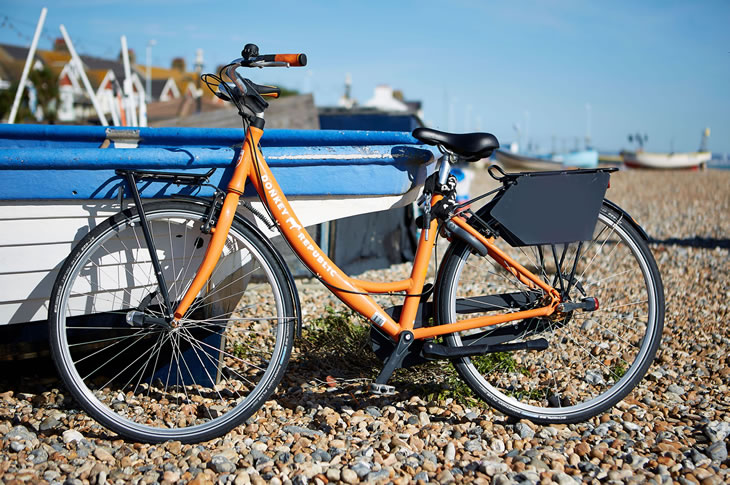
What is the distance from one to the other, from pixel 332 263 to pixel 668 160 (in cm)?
4637

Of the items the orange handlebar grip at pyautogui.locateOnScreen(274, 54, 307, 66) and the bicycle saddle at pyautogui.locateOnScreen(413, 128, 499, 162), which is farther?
the bicycle saddle at pyautogui.locateOnScreen(413, 128, 499, 162)

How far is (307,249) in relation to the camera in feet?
9.24

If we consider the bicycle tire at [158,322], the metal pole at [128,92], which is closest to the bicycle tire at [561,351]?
the bicycle tire at [158,322]

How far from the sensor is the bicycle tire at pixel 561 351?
9.38 feet

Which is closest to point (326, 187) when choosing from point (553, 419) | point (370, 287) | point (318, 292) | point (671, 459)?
point (370, 287)

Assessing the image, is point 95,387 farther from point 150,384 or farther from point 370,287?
point 370,287

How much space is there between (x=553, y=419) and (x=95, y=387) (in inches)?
92.2

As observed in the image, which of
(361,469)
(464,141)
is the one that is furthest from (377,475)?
(464,141)

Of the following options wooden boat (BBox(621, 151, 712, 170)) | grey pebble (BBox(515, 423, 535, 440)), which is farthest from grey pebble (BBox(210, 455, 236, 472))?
wooden boat (BBox(621, 151, 712, 170))

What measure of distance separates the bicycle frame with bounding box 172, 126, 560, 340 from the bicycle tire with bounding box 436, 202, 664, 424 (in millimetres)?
77

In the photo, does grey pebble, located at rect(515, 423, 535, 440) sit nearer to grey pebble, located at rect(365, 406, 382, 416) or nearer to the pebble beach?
the pebble beach

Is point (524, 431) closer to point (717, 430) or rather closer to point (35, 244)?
point (717, 430)

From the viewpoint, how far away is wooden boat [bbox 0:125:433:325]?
2691 mm

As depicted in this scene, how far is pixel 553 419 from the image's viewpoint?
2.87m
